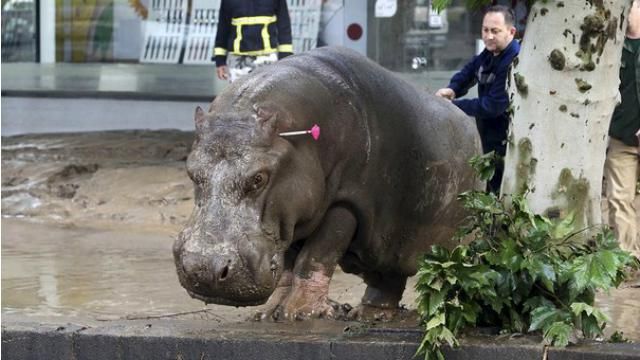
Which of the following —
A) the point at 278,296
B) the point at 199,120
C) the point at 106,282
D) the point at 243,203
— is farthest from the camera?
the point at 106,282

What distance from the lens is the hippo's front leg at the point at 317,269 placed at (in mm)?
6480

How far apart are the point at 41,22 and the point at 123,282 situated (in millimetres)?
6960

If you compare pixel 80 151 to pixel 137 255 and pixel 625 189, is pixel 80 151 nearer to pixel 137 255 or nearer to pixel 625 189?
pixel 137 255

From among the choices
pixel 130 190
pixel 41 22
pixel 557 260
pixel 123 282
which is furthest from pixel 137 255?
pixel 41 22

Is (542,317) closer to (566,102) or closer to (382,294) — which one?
(566,102)

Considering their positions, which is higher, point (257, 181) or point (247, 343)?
point (257, 181)

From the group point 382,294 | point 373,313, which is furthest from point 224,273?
point 382,294

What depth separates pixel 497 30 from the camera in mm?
8734

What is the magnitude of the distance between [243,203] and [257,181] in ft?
0.38

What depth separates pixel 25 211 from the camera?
39.1 feet

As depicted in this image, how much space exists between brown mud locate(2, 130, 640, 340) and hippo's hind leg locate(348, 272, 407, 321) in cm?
11

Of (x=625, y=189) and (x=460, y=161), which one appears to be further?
(x=625, y=189)

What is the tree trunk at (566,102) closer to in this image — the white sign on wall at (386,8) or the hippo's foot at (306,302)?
the hippo's foot at (306,302)

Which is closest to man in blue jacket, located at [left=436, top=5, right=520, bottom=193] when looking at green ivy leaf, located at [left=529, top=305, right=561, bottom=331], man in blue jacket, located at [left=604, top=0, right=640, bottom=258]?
man in blue jacket, located at [left=604, top=0, right=640, bottom=258]
